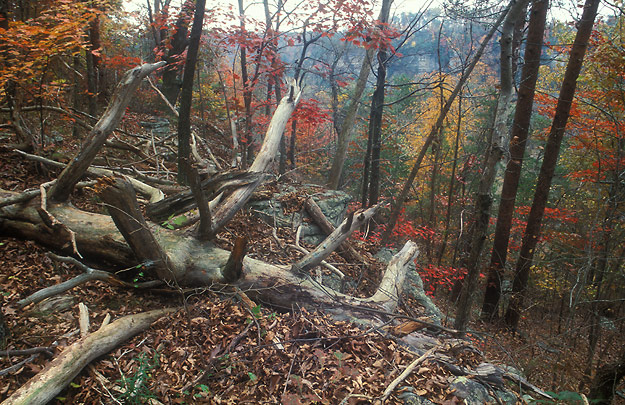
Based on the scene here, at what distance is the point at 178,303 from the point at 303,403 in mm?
1978

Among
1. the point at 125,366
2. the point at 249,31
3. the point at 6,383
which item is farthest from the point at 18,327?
the point at 249,31

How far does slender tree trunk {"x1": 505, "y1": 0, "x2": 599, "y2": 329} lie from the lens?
720cm

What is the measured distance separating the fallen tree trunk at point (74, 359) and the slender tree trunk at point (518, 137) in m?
6.97

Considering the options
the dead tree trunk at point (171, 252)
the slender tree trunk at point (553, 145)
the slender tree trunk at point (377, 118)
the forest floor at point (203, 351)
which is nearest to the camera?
the forest floor at point (203, 351)

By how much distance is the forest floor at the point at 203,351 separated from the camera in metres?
2.53

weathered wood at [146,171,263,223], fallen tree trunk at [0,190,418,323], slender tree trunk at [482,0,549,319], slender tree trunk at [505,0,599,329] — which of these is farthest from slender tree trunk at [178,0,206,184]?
slender tree trunk at [505,0,599,329]

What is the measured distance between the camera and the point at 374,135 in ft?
29.1

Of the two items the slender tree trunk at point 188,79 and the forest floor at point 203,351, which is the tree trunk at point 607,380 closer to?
the forest floor at point 203,351

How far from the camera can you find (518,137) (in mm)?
7309

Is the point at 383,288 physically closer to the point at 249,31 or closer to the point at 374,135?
the point at 374,135

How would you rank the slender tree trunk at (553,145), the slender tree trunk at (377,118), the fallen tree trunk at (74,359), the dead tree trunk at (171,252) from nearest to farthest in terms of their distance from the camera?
the fallen tree trunk at (74,359)
the dead tree trunk at (171,252)
the slender tree trunk at (553,145)
the slender tree trunk at (377,118)

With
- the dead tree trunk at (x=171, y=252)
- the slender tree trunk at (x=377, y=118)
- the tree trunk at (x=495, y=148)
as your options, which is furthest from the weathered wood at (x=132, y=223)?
the slender tree trunk at (x=377, y=118)

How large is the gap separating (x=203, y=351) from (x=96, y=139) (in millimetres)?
2912

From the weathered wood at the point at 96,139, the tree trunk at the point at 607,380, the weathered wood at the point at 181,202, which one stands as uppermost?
the weathered wood at the point at 96,139
